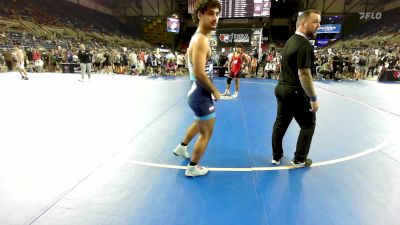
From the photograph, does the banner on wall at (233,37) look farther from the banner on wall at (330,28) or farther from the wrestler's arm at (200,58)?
the wrestler's arm at (200,58)

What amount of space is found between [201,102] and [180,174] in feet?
3.49

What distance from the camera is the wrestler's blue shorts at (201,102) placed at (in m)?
3.00

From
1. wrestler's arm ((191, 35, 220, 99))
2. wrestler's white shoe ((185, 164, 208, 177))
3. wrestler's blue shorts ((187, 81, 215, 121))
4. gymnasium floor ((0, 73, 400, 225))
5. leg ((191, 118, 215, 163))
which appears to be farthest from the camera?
wrestler's white shoe ((185, 164, 208, 177))

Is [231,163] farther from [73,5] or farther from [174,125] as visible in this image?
[73,5]

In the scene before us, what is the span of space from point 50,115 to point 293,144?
220 inches

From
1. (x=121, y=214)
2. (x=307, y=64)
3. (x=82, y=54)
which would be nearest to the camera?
(x=121, y=214)

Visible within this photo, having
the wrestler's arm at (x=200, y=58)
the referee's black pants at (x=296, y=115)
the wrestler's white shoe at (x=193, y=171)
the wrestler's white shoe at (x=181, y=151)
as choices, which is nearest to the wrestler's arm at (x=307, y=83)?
the referee's black pants at (x=296, y=115)

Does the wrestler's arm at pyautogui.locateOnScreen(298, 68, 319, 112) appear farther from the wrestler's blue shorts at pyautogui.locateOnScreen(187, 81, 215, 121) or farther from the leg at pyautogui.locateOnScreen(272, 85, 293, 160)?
the wrestler's blue shorts at pyautogui.locateOnScreen(187, 81, 215, 121)

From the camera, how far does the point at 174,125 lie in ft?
18.0

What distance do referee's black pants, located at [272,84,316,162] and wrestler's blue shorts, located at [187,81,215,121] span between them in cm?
109

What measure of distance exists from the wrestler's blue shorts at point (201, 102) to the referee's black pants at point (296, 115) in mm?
1088

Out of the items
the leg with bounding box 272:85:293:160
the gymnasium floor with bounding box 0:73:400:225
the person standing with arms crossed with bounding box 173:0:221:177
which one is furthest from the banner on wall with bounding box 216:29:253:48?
the person standing with arms crossed with bounding box 173:0:221:177

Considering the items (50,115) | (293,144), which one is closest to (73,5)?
(50,115)

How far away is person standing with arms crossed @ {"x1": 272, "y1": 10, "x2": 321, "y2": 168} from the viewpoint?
3084 millimetres
